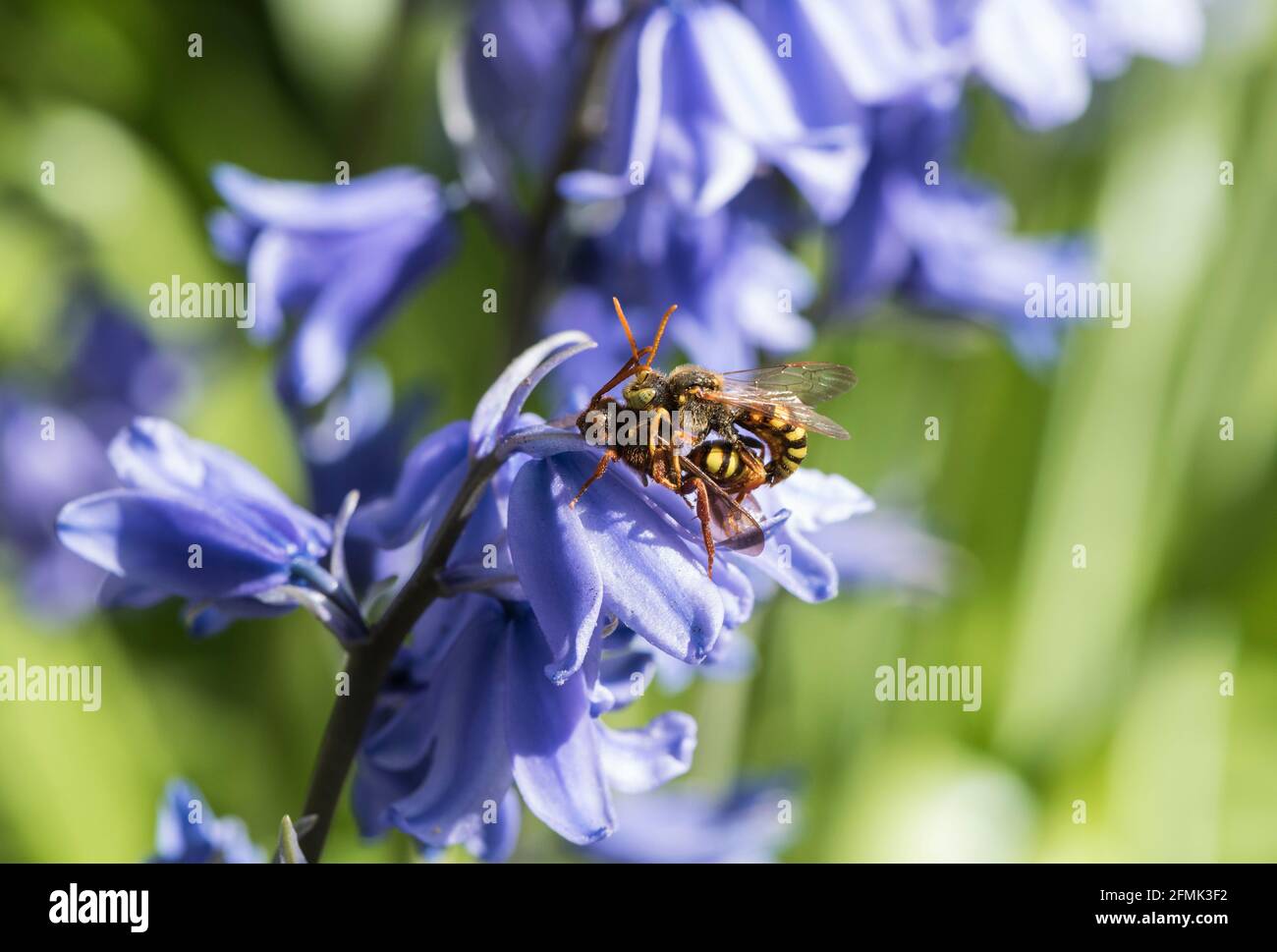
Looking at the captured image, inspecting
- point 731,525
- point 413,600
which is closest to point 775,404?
point 731,525

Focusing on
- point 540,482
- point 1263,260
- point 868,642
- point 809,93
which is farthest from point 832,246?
point 1263,260

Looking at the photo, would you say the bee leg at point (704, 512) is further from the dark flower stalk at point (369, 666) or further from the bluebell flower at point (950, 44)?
the bluebell flower at point (950, 44)

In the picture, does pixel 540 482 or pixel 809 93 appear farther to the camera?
pixel 809 93

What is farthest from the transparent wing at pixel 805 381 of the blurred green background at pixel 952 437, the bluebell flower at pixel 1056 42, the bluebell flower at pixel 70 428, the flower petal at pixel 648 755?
the bluebell flower at pixel 70 428

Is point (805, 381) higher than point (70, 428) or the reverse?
the reverse

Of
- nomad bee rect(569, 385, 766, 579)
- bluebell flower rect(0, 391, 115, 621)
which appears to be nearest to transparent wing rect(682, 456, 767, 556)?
nomad bee rect(569, 385, 766, 579)

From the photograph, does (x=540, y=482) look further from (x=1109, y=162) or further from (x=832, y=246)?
(x=1109, y=162)

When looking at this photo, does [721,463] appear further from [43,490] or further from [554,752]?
[43,490]
